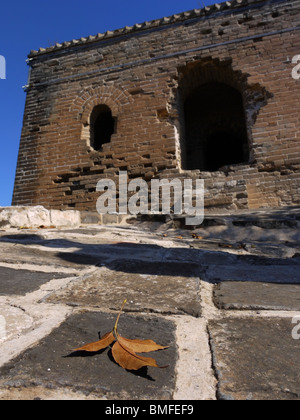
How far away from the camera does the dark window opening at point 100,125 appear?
20.5ft

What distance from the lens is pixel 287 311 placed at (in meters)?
0.88

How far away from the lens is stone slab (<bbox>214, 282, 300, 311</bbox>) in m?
0.92

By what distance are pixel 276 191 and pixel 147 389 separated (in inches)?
188

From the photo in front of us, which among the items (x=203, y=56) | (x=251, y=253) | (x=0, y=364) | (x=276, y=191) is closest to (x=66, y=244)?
(x=251, y=253)

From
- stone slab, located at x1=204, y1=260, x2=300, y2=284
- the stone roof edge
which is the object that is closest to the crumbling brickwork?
the stone roof edge

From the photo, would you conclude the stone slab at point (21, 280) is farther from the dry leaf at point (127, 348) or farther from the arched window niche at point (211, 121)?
the arched window niche at point (211, 121)

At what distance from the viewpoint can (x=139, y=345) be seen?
0.66 meters

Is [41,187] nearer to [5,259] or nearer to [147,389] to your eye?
[5,259]

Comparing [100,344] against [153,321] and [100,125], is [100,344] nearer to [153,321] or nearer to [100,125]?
[153,321]

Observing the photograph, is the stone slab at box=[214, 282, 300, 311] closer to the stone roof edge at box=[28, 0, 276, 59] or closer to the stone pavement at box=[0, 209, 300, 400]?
the stone pavement at box=[0, 209, 300, 400]

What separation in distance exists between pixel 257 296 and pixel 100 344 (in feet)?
2.04

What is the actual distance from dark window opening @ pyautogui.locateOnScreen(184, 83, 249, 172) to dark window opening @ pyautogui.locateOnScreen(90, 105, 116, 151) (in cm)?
219

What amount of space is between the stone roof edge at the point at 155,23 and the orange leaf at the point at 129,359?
6744mm
